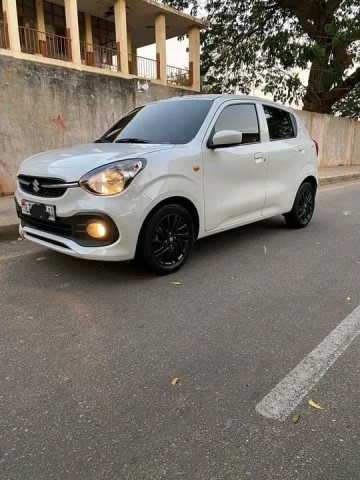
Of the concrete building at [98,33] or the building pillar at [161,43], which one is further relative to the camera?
the building pillar at [161,43]

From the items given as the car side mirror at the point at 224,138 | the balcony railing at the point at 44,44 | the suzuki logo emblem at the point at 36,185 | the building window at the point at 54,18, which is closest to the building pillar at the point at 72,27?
the balcony railing at the point at 44,44

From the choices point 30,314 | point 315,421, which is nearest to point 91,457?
point 315,421

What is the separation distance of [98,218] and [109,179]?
0.34 m

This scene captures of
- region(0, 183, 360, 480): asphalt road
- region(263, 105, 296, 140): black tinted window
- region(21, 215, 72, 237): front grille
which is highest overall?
region(263, 105, 296, 140): black tinted window

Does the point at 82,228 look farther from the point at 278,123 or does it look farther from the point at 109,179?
the point at 278,123

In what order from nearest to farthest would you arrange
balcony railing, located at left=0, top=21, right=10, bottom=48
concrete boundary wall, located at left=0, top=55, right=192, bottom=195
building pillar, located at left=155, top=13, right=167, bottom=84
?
1. concrete boundary wall, located at left=0, top=55, right=192, bottom=195
2. balcony railing, located at left=0, top=21, right=10, bottom=48
3. building pillar, located at left=155, top=13, right=167, bottom=84

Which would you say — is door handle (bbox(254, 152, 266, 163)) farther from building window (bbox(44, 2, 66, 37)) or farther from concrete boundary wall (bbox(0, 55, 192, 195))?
building window (bbox(44, 2, 66, 37))

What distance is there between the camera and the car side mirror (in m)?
4.07

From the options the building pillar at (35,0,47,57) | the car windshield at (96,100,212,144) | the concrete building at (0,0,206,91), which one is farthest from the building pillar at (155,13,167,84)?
the car windshield at (96,100,212,144)

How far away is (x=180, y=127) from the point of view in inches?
169

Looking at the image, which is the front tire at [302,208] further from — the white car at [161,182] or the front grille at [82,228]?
the front grille at [82,228]

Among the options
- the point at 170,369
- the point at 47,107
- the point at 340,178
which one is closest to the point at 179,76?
the point at 340,178

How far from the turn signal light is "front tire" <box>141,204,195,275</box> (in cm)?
38

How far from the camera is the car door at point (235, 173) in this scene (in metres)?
4.22
